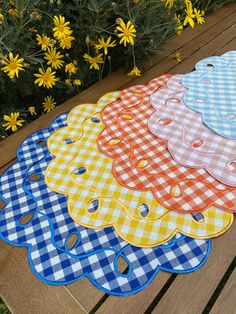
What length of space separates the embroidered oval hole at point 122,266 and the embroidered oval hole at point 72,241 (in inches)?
4.7

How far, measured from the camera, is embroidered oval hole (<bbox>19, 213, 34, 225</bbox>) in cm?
89

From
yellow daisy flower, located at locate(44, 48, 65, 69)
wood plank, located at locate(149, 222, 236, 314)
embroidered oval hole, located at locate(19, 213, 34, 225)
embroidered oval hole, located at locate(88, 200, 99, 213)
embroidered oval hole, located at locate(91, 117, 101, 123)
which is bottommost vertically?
wood plank, located at locate(149, 222, 236, 314)

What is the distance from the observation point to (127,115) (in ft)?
3.89

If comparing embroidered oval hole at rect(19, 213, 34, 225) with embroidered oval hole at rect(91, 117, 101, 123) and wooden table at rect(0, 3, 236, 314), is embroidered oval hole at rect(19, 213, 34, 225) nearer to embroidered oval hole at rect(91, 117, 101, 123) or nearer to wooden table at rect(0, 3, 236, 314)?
wooden table at rect(0, 3, 236, 314)

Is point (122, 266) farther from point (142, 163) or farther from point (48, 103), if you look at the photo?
point (48, 103)

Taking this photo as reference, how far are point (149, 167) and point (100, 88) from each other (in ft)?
1.74

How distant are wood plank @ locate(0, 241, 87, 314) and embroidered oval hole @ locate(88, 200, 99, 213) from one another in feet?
0.67

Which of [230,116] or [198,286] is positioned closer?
[198,286]

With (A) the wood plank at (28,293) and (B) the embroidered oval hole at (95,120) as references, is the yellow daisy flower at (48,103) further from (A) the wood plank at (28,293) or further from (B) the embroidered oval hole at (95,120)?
(A) the wood plank at (28,293)

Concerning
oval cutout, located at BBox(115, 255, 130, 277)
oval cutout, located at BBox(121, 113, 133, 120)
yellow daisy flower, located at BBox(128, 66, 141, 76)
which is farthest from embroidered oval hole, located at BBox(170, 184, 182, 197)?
yellow daisy flower, located at BBox(128, 66, 141, 76)

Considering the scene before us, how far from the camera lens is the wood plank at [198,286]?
723 mm

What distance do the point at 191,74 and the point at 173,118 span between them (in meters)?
0.32

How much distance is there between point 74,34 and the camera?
1382mm

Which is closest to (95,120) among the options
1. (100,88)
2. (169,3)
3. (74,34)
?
(100,88)
